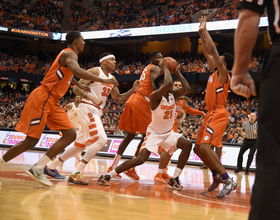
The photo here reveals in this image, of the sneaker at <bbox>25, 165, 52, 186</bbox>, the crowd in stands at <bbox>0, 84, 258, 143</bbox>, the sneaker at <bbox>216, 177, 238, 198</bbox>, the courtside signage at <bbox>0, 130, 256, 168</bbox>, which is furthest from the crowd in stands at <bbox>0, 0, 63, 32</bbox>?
the sneaker at <bbox>216, 177, 238, 198</bbox>

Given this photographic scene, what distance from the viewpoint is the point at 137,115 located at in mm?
6070

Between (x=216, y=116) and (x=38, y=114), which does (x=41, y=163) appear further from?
(x=216, y=116)

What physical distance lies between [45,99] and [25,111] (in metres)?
0.32

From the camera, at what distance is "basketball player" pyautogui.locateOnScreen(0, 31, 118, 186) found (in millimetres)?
4352

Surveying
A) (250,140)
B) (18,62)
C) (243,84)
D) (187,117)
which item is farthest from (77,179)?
(18,62)

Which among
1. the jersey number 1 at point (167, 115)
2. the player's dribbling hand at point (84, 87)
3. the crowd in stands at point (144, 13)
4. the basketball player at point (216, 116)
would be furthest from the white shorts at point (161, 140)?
the crowd in stands at point (144, 13)

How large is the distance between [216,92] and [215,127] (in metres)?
0.58

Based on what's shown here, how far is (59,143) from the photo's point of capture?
15.7 feet

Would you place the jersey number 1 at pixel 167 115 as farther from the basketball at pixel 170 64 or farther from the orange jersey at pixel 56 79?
the orange jersey at pixel 56 79

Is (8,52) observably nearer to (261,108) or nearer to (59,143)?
(59,143)

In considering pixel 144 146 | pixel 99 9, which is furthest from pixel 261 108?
pixel 99 9

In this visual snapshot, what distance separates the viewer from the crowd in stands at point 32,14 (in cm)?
2991

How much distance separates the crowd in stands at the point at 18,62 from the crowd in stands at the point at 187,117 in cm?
227

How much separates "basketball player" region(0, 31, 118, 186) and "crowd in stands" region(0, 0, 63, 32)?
2801 centimetres
